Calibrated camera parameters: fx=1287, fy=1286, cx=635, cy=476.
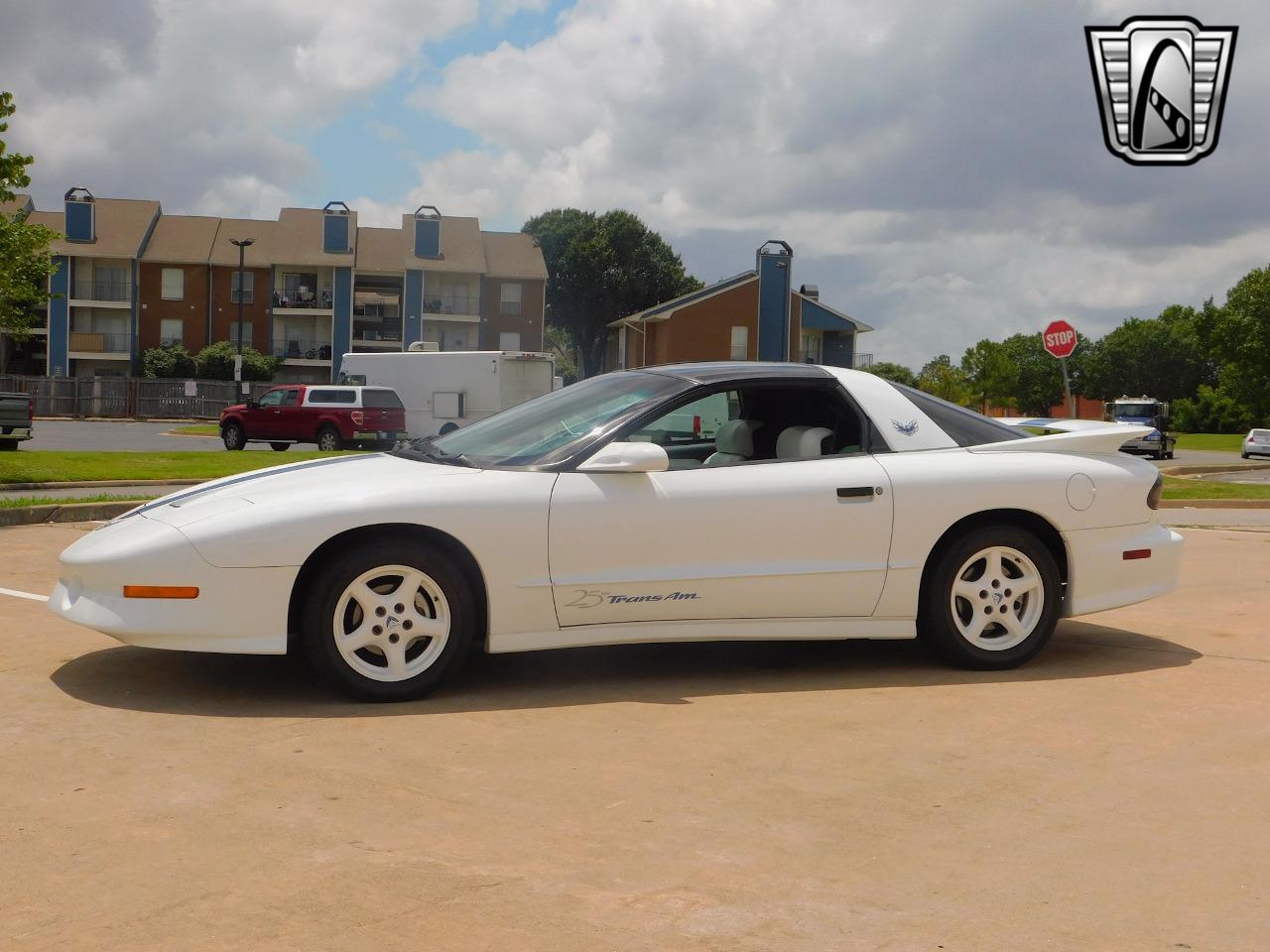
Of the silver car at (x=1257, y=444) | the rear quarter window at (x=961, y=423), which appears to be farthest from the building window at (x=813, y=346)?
the rear quarter window at (x=961, y=423)

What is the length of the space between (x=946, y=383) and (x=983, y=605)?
78.1 meters

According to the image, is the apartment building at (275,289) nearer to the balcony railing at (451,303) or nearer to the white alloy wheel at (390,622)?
the balcony railing at (451,303)

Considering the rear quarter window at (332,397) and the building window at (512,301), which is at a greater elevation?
the building window at (512,301)

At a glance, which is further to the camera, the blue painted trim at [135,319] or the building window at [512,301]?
the building window at [512,301]

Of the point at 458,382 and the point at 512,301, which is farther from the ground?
the point at 512,301

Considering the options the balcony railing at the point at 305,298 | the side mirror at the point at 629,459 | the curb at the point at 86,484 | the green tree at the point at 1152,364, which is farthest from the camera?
the green tree at the point at 1152,364

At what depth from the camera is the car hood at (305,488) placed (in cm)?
500

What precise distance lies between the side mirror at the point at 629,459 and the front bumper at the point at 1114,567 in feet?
6.68

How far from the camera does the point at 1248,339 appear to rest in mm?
68188

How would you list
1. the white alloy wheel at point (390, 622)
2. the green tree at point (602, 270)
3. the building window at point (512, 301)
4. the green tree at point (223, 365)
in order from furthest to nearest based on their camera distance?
the green tree at point (602, 270)
the building window at point (512, 301)
the green tree at point (223, 365)
the white alloy wheel at point (390, 622)

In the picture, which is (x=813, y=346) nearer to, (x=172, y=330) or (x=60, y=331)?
(x=172, y=330)

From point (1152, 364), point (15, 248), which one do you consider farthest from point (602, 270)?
point (15, 248)

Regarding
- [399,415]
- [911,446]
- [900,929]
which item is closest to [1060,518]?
[911,446]

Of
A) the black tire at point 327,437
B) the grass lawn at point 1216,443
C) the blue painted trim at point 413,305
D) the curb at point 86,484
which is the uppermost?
the blue painted trim at point 413,305
